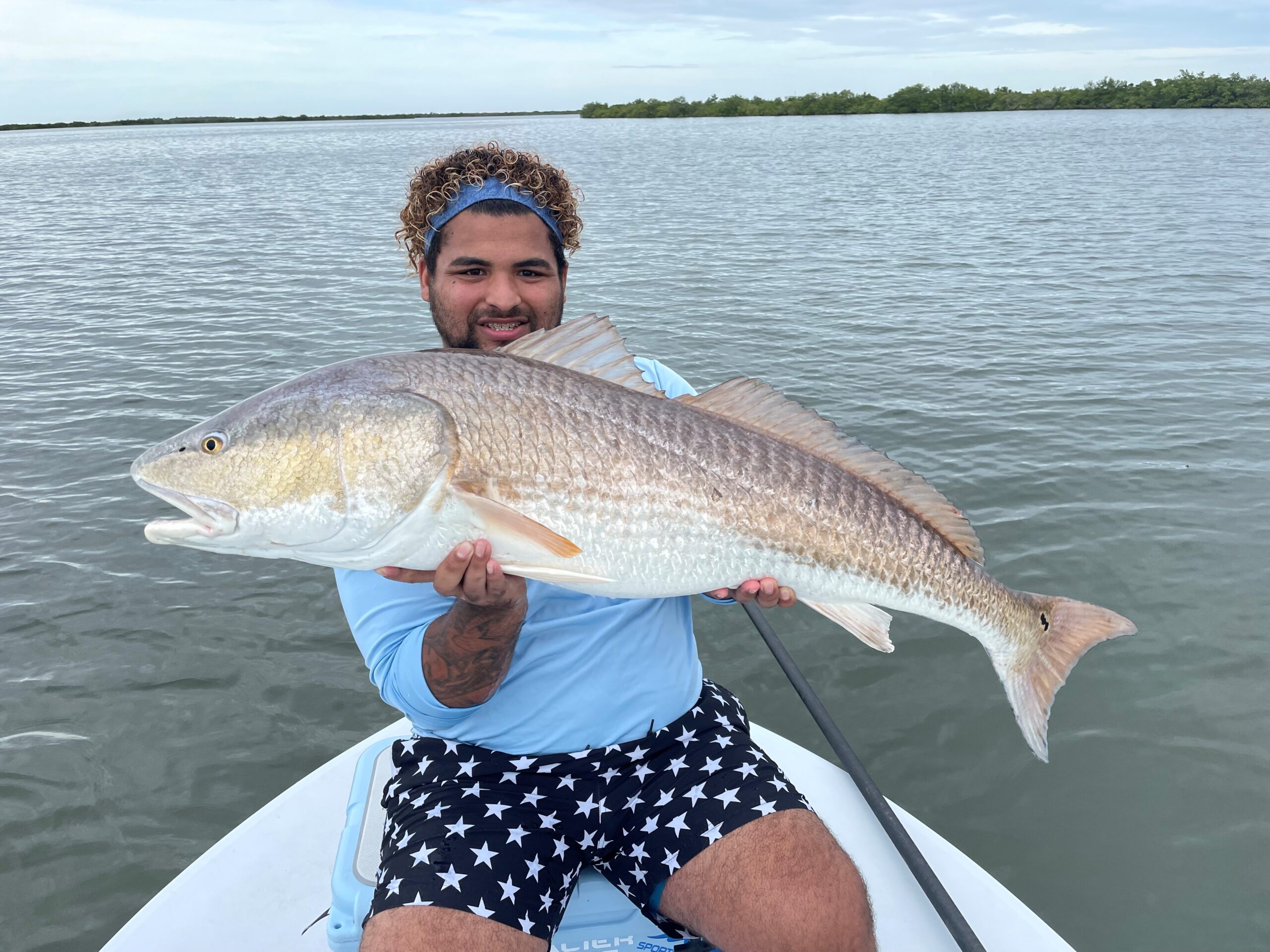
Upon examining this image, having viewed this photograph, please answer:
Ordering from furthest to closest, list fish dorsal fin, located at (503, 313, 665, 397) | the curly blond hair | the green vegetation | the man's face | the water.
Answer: the green vegetation, the water, the curly blond hair, the man's face, fish dorsal fin, located at (503, 313, 665, 397)

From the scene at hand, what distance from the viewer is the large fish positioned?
2.22m

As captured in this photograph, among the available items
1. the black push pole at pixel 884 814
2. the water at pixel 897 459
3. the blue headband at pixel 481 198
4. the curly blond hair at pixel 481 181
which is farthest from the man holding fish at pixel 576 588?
the water at pixel 897 459

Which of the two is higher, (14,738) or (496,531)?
(496,531)

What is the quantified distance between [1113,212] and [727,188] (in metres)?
12.2

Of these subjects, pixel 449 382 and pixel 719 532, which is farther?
pixel 719 532

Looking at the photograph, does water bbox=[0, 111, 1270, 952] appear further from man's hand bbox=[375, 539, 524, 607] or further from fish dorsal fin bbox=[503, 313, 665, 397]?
fish dorsal fin bbox=[503, 313, 665, 397]

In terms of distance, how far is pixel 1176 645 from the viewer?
17.8ft

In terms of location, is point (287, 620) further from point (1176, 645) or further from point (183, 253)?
point (183, 253)

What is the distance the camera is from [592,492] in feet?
7.75

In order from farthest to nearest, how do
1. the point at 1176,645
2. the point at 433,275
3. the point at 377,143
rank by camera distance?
the point at 377,143, the point at 1176,645, the point at 433,275

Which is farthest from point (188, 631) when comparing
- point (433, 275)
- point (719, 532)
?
point (719, 532)

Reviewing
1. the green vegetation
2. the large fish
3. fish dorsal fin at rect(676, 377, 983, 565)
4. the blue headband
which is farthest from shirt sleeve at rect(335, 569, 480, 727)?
the green vegetation

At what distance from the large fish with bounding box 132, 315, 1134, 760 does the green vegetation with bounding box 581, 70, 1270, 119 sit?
98945 mm

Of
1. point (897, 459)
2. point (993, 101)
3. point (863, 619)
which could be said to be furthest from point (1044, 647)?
point (993, 101)
